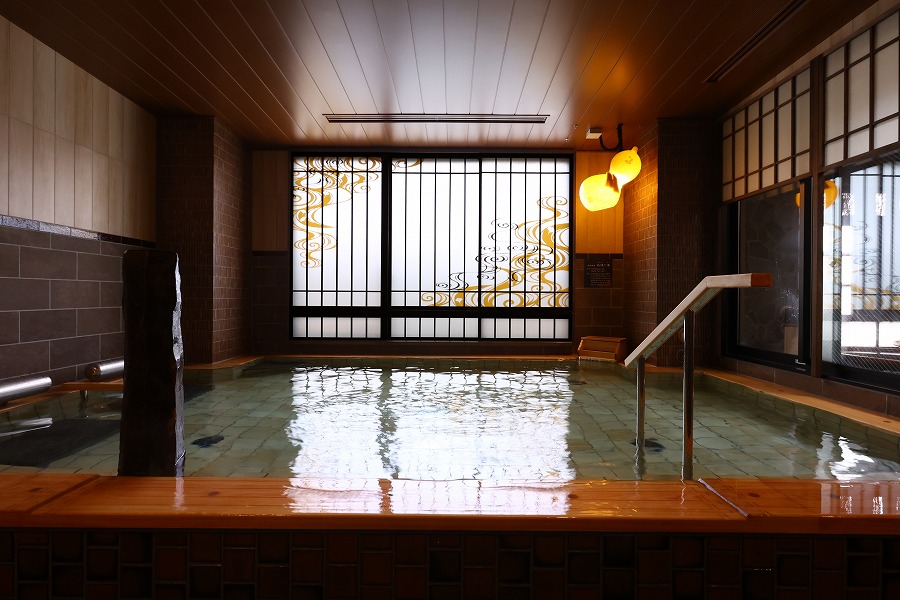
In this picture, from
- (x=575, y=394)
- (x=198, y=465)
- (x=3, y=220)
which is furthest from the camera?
(x=575, y=394)

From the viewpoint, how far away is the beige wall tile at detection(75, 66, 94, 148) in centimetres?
476

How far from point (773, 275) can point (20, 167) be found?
630cm

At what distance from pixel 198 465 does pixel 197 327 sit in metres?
3.72

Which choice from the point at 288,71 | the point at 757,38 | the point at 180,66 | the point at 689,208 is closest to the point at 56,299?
the point at 180,66

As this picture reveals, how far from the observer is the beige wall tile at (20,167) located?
4031 mm

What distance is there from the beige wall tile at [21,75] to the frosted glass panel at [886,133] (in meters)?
5.94

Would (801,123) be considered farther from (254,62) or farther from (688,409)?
(254,62)

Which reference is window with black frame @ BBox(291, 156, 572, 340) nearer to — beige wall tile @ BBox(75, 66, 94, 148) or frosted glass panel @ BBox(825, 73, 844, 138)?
beige wall tile @ BBox(75, 66, 94, 148)

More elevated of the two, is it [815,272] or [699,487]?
[815,272]

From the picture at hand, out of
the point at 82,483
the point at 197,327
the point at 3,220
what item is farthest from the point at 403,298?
the point at 82,483

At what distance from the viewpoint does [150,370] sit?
197 centimetres

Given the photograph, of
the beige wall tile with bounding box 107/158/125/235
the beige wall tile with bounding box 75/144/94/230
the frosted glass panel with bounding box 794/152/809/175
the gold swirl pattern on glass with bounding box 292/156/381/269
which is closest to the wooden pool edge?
the frosted glass panel with bounding box 794/152/809/175

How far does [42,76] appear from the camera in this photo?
4.32 m

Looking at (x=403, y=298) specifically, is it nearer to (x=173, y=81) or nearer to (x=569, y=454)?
(x=173, y=81)
